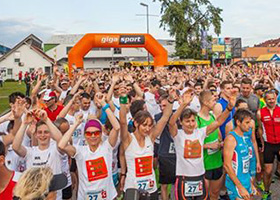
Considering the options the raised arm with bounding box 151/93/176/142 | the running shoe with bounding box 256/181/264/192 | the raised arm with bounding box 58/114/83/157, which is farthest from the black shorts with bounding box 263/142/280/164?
the raised arm with bounding box 58/114/83/157

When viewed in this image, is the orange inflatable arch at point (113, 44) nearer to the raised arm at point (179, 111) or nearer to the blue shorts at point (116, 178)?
the blue shorts at point (116, 178)

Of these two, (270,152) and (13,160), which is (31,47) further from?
(270,152)

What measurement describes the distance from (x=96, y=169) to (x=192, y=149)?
128cm

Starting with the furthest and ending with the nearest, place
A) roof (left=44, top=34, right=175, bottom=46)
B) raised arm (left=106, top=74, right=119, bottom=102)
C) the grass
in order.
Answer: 1. roof (left=44, top=34, right=175, bottom=46)
2. the grass
3. raised arm (left=106, top=74, right=119, bottom=102)

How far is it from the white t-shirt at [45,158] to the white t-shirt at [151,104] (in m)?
3.56

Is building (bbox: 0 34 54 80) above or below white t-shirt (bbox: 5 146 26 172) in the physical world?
above

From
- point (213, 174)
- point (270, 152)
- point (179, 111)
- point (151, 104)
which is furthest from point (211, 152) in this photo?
point (151, 104)

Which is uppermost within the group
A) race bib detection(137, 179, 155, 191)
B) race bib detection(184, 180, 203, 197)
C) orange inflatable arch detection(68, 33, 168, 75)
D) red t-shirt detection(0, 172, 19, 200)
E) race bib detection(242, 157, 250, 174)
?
orange inflatable arch detection(68, 33, 168, 75)

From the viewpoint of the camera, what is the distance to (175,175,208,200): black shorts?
4062 millimetres

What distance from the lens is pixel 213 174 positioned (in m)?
4.72

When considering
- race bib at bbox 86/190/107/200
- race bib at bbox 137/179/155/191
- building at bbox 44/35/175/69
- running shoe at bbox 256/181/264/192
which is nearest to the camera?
race bib at bbox 86/190/107/200

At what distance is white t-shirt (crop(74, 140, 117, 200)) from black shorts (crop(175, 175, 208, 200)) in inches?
34.6

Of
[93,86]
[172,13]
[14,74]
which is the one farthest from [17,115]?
[14,74]

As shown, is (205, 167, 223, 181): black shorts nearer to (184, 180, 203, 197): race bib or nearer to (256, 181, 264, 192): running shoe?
(184, 180, 203, 197): race bib
